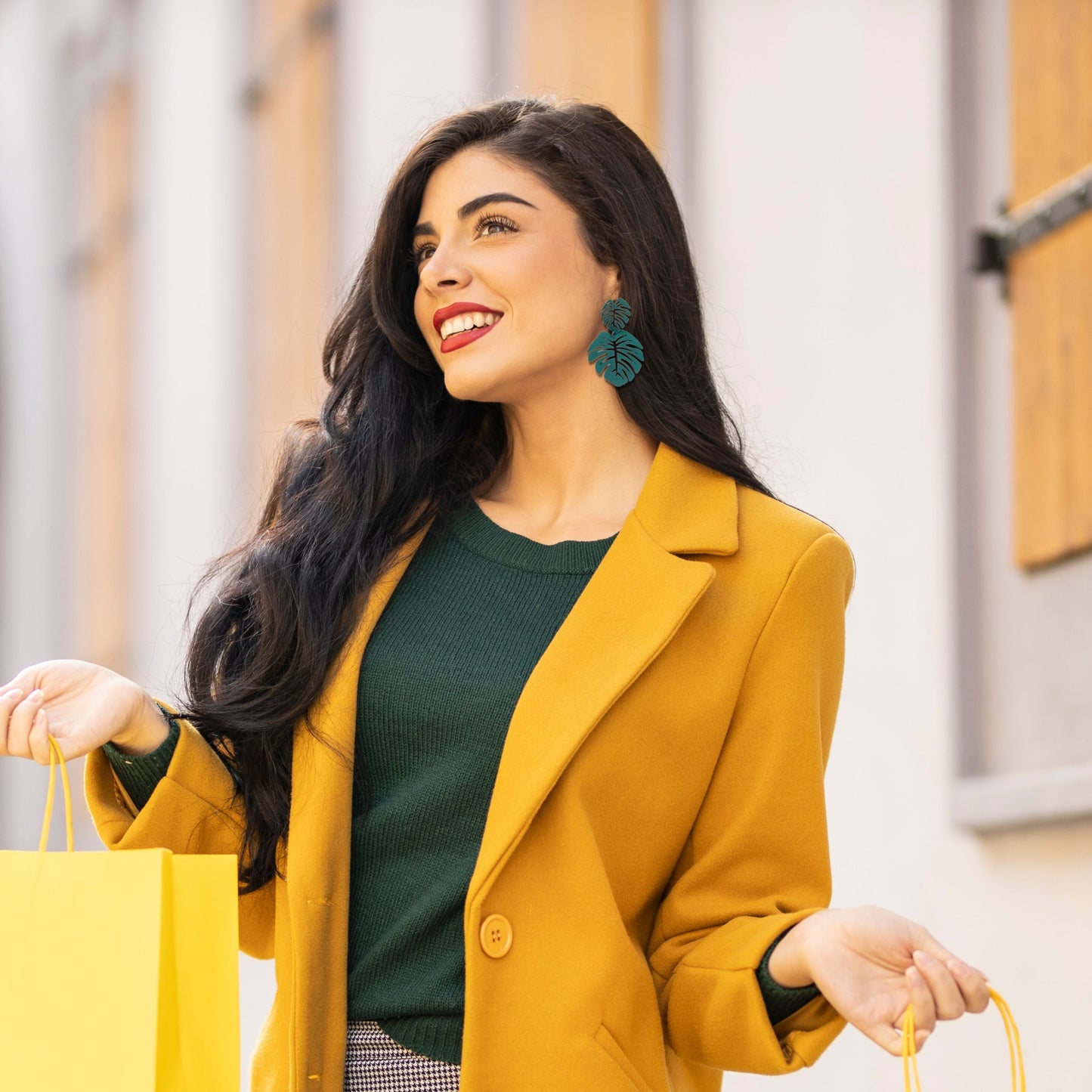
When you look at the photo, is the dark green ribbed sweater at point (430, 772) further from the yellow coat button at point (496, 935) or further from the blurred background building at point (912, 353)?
the blurred background building at point (912, 353)

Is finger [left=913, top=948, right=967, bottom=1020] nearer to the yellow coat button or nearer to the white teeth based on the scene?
the yellow coat button

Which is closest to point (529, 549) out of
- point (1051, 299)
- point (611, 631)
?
point (611, 631)

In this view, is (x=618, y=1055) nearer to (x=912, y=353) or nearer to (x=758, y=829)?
(x=758, y=829)

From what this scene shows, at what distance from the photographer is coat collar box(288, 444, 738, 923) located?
1.99 meters

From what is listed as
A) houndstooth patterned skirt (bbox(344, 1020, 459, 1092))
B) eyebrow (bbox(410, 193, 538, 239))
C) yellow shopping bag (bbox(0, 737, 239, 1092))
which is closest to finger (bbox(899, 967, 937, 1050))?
houndstooth patterned skirt (bbox(344, 1020, 459, 1092))

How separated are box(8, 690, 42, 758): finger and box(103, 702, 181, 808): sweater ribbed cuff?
0.19 meters

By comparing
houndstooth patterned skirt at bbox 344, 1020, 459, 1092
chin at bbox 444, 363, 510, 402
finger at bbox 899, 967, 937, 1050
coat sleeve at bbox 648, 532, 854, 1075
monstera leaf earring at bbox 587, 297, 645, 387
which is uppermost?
monstera leaf earring at bbox 587, 297, 645, 387

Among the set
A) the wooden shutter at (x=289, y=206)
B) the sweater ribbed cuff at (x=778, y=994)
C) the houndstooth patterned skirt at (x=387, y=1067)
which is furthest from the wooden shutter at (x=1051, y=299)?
the wooden shutter at (x=289, y=206)

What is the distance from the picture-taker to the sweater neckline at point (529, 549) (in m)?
2.26

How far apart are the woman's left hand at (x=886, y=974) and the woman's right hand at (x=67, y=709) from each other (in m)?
0.80

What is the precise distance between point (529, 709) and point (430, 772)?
0.15m

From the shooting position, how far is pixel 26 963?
1.75 meters

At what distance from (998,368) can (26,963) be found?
2.29m

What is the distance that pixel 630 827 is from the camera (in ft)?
6.76
